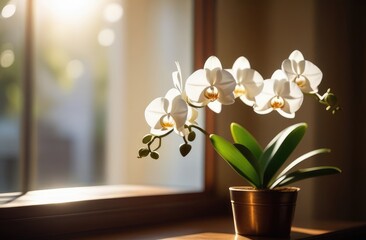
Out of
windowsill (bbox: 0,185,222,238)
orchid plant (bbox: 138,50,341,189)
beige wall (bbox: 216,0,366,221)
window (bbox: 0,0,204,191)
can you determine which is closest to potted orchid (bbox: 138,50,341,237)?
orchid plant (bbox: 138,50,341,189)

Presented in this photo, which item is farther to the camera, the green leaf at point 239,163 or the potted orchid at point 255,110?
the green leaf at point 239,163

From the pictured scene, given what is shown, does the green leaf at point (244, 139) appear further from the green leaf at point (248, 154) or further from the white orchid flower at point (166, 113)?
the white orchid flower at point (166, 113)

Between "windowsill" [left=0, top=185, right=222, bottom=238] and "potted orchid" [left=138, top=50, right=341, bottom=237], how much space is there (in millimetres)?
316

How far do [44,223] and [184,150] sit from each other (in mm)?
440

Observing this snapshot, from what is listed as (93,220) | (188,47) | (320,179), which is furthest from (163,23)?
(93,220)

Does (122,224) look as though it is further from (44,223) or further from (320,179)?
(320,179)

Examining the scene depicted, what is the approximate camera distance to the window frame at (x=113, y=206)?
5.02 ft

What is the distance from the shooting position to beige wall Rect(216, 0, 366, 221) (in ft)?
7.07

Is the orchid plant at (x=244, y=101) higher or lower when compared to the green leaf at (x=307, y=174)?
higher

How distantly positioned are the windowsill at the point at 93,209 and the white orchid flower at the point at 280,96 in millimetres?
557

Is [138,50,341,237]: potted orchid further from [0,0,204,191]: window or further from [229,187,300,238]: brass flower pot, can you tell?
[0,0,204,191]: window

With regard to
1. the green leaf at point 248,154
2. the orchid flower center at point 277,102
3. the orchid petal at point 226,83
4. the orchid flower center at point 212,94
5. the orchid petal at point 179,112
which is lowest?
the green leaf at point 248,154

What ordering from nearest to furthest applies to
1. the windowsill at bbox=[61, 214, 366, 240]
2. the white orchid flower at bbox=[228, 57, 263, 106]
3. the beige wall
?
the white orchid flower at bbox=[228, 57, 263, 106], the windowsill at bbox=[61, 214, 366, 240], the beige wall

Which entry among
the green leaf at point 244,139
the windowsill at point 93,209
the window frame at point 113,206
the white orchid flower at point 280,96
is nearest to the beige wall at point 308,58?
the window frame at point 113,206
